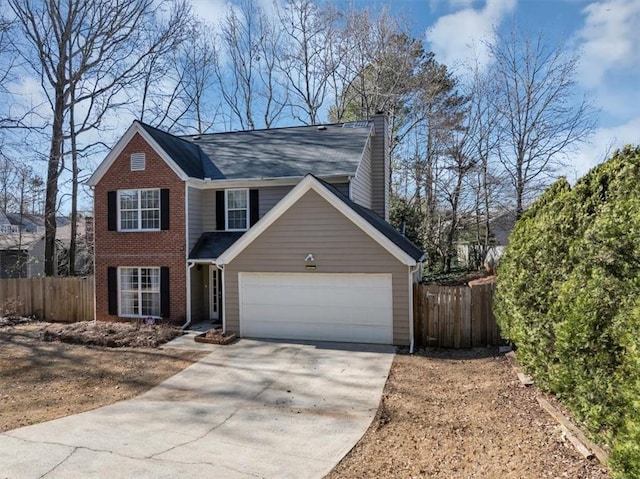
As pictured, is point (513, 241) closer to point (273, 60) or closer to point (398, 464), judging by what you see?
point (398, 464)

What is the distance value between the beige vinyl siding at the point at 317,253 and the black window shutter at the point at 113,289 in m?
5.09

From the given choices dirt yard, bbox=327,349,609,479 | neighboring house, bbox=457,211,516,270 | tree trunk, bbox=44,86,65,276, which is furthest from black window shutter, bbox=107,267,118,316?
neighboring house, bbox=457,211,516,270

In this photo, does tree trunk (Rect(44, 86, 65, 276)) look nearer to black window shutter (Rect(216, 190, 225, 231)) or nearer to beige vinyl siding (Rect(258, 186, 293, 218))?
black window shutter (Rect(216, 190, 225, 231))

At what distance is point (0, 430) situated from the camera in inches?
247

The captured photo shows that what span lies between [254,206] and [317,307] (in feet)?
15.8

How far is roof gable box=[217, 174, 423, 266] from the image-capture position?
11.3m

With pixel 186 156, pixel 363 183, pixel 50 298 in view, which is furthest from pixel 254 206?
pixel 50 298

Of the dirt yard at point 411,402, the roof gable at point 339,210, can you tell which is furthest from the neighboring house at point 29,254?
the roof gable at point 339,210

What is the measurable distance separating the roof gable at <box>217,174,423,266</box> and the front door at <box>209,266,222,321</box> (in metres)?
2.85

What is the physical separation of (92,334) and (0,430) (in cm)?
693

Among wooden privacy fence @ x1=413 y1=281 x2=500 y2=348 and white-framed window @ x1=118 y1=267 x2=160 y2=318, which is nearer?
wooden privacy fence @ x1=413 y1=281 x2=500 y2=348

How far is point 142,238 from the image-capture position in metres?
15.1

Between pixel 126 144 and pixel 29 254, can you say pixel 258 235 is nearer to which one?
pixel 126 144

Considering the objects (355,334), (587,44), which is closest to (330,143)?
(355,334)
